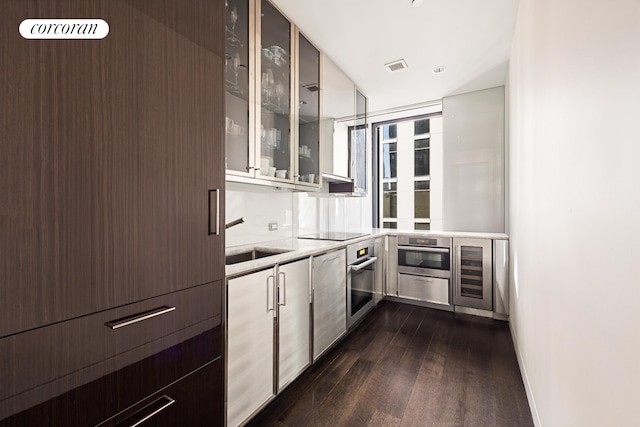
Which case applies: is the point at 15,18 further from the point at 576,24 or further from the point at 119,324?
the point at 576,24

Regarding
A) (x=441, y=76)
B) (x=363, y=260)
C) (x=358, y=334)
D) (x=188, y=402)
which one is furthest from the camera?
(x=441, y=76)

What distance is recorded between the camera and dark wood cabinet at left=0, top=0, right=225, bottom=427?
67 centimetres

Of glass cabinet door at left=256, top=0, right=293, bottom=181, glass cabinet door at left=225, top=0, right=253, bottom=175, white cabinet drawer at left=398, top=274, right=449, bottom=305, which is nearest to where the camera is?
glass cabinet door at left=225, top=0, right=253, bottom=175

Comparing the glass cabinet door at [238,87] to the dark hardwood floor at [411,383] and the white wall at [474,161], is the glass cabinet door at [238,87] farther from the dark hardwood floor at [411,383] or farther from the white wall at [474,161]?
the white wall at [474,161]

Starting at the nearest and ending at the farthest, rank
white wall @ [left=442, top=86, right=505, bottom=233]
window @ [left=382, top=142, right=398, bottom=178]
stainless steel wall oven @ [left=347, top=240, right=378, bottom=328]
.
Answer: stainless steel wall oven @ [left=347, top=240, right=378, bottom=328], white wall @ [left=442, top=86, right=505, bottom=233], window @ [left=382, top=142, right=398, bottom=178]

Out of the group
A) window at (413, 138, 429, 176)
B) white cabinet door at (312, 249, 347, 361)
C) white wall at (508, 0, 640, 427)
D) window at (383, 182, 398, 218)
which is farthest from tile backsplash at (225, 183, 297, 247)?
window at (413, 138, 429, 176)

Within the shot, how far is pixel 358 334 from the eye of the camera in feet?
8.85

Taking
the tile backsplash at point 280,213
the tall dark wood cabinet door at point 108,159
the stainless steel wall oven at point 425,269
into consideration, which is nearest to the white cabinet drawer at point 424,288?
the stainless steel wall oven at point 425,269

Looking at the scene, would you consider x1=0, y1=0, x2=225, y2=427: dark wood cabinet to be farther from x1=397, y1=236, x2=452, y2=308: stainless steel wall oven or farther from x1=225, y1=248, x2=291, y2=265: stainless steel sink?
x1=397, y1=236, x2=452, y2=308: stainless steel wall oven

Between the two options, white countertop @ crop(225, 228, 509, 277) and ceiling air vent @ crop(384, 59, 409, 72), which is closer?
white countertop @ crop(225, 228, 509, 277)

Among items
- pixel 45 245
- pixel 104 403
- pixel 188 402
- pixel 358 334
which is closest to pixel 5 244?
pixel 45 245

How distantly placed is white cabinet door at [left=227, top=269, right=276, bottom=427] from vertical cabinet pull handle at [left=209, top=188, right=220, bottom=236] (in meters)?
0.33

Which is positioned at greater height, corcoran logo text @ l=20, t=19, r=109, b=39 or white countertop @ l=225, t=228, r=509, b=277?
corcoran logo text @ l=20, t=19, r=109, b=39

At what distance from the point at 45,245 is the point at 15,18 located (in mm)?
534
